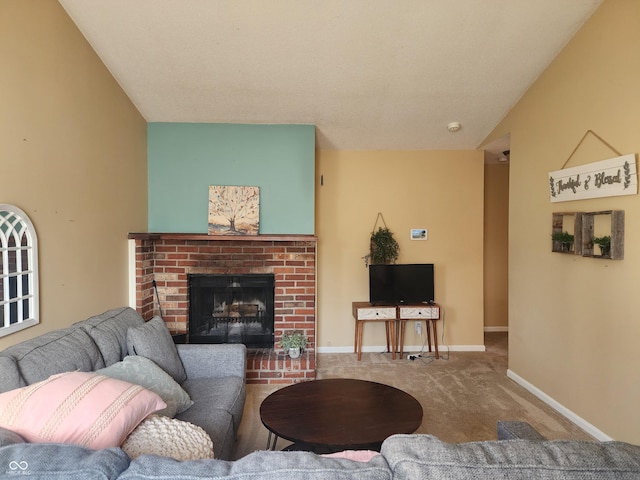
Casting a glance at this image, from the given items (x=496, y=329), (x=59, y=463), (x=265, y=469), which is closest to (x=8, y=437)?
(x=59, y=463)

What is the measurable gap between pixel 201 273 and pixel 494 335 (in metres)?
3.82

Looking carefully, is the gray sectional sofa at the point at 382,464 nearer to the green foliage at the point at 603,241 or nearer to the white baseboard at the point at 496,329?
the green foliage at the point at 603,241

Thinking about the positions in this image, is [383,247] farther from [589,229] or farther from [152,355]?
[152,355]

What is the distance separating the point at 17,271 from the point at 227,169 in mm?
1973

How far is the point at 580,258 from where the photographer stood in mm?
2598

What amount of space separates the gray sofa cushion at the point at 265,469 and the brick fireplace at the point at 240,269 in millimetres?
2702

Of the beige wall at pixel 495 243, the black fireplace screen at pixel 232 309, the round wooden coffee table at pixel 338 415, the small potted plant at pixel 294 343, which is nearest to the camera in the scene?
the round wooden coffee table at pixel 338 415

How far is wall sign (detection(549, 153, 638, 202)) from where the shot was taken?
7.12ft

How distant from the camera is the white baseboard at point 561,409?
238cm

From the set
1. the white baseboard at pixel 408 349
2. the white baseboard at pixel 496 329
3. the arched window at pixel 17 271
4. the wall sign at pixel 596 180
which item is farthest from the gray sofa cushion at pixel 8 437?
the white baseboard at pixel 496 329

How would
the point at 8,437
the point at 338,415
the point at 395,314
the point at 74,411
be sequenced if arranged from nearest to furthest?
1. the point at 8,437
2. the point at 74,411
3. the point at 338,415
4. the point at 395,314

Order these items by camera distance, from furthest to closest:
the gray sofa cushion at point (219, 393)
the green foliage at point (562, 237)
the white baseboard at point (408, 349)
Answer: the white baseboard at point (408, 349)
the green foliage at point (562, 237)
the gray sofa cushion at point (219, 393)

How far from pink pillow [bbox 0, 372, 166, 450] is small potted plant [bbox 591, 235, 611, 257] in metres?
2.71

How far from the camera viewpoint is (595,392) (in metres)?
2.43
